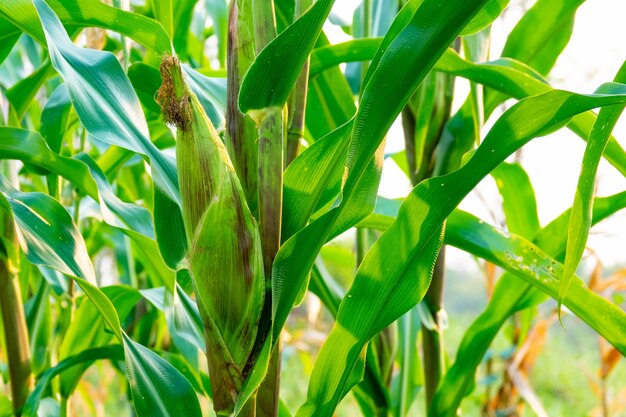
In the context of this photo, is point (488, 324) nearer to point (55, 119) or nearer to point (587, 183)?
point (587, 183)

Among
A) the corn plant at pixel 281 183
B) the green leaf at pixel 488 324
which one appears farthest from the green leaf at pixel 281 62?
the green leaf at pixel 488 324

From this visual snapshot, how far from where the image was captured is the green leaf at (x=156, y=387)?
414mm

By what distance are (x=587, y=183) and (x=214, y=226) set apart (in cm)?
22

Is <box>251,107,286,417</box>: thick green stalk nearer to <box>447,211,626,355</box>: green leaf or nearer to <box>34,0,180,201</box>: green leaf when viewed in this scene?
<box>34,0,180,201</box>: green leaf

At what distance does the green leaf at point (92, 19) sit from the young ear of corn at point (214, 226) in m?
0.10

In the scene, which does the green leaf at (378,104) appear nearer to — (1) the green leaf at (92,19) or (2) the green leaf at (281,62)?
(2) the green leaf at (281,62)

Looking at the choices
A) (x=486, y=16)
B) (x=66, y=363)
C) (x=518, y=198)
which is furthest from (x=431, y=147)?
(x=66, y=363)

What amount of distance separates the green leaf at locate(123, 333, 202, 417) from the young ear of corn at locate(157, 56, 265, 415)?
0.25 ft

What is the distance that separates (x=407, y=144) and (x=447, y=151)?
48 mm

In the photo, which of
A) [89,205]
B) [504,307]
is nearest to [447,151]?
[504,307]

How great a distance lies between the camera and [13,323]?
0.68 meters

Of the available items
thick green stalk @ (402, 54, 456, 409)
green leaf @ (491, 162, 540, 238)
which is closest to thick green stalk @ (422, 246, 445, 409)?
thick green stalk @ (402, 54, 456, 409)

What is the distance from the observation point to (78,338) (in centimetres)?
72

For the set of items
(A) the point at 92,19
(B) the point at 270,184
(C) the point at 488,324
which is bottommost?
(C) the point at 488,324
